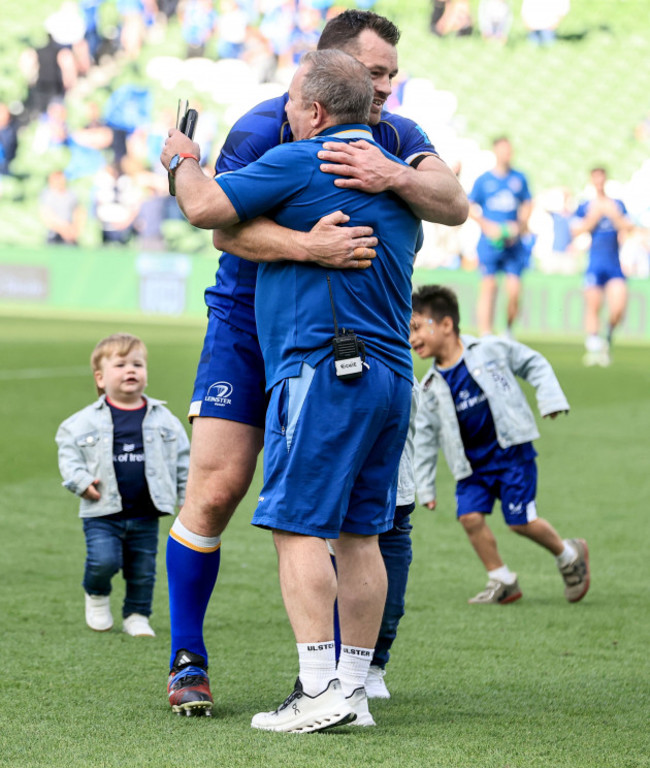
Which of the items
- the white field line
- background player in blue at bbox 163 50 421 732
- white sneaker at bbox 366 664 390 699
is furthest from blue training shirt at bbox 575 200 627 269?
background player in blue at bbox 163 50 421 732

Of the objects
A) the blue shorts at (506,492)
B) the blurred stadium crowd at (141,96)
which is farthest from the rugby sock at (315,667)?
the blurred stadium crowd at (141,96)

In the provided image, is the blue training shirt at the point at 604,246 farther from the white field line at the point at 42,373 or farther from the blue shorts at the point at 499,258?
the white field line at the point at 42,373

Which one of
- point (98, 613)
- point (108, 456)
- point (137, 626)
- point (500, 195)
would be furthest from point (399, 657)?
point (500, 195)

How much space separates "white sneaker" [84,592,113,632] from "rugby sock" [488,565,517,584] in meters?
1.65

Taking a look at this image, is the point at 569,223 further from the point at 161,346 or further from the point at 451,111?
the point at 161,346

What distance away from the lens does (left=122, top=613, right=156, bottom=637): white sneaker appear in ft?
15.1

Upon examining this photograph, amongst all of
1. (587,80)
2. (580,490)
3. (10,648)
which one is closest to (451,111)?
(587,80)

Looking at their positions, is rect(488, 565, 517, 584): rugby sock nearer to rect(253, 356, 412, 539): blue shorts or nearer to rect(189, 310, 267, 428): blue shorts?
rect(189, 310, 267, 428): blue shorts

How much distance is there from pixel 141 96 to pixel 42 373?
17.1 m

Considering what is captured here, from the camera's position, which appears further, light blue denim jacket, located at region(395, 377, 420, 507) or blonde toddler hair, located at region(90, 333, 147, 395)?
blonde toddler hair, located at region(90, 333, 147, 395)

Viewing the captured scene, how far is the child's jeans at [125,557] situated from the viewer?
15.4ft

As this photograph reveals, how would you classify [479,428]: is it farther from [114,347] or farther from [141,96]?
[141,96]

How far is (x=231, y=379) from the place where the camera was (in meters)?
3.46

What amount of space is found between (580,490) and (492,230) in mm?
7621
